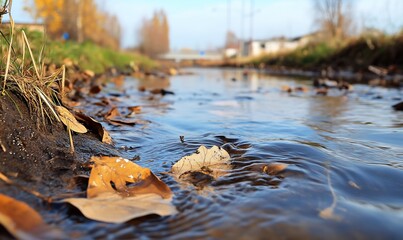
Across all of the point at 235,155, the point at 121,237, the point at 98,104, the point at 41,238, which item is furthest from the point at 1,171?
the point at 98,104

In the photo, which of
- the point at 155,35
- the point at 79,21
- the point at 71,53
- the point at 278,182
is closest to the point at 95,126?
the point at 278,182

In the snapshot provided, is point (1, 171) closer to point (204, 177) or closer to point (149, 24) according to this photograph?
point (204, 177)

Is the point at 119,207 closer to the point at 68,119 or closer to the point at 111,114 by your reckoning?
the point at 68,119

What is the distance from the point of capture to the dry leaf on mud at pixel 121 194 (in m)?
1.05

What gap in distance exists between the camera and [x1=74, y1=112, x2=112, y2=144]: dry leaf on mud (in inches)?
72.9

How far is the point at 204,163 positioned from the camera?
1.57 m

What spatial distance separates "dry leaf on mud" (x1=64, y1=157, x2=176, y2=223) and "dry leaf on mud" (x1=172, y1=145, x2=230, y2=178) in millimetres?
204

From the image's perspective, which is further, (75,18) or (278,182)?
(75,18)

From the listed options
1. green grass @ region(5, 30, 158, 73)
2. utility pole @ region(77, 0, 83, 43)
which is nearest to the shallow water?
green grass @ region(5, 30, 158, 73)

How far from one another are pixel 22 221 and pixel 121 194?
1.14ft

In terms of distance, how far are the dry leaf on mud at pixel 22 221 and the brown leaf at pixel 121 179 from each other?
0.21 m

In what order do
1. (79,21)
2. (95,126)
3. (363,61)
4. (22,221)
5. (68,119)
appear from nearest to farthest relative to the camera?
1. (22,221)
2. (68,119)
3. (95,126)
4. (363,61)
5. (79,21)

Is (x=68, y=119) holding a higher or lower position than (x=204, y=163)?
higher

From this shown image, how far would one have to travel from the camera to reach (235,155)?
5.88ft
